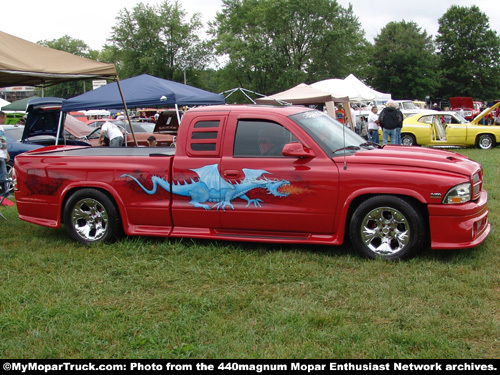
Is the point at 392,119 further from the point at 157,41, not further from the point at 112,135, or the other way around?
the point at 157,41

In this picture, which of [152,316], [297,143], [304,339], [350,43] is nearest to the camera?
[304,339]

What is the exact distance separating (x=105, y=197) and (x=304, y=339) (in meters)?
3.49

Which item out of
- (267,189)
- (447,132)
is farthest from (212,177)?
(447,132)

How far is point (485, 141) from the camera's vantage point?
730 inches

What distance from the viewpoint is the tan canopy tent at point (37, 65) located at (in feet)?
22.3

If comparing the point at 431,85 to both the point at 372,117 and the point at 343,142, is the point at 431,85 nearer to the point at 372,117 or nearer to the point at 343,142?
the point at 372,117

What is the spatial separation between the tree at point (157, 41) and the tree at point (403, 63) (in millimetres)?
23068

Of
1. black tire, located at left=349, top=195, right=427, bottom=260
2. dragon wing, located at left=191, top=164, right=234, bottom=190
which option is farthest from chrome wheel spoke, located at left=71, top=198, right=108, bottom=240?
black tire, located at left=349, top=195, right=427, bottom=260

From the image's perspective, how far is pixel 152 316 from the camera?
4.11 meters

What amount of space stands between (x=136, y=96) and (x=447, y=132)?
1191 centimetres

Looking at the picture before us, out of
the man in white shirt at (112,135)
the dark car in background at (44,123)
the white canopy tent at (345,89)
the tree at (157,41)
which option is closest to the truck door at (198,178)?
the man in white shirt at (112,135)

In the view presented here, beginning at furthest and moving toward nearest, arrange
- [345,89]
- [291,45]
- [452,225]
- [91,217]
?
[291,45], [345,89], [91,217], [452,225]

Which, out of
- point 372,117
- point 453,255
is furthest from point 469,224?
point 372,117

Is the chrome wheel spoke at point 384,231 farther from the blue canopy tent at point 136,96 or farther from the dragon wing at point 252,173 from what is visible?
the blue canopy tent at point 136,96
